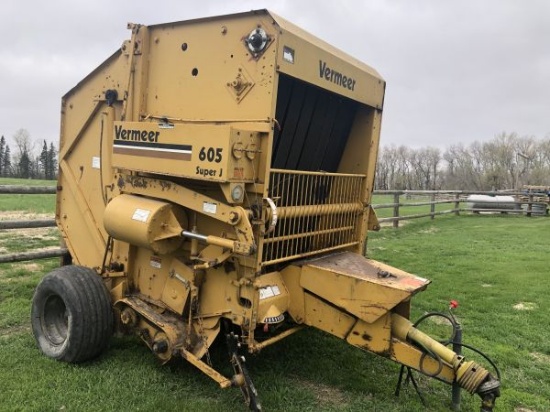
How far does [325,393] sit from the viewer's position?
3.79 metres

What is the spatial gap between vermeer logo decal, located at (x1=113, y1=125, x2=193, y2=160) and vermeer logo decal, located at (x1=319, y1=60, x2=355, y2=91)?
123 cm

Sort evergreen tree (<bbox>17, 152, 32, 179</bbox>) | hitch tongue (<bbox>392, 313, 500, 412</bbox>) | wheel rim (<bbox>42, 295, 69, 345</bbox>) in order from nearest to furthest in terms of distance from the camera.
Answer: hitch tongue (<bbox>392, 313, 500, 412</bbox>)
wheel rim (<bbox>42, 295, 69, 345</bbox>)
evergreen tree (<bbox>17, 152, 32, 179</bbox>)

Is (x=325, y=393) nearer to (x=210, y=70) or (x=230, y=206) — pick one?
(x=230, y=206)

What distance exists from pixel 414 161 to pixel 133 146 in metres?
79.2

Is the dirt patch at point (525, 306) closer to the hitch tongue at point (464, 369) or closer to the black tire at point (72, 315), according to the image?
the hitch tongue at point (464, 369)

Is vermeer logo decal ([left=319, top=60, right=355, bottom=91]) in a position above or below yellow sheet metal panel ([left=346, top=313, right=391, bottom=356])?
above

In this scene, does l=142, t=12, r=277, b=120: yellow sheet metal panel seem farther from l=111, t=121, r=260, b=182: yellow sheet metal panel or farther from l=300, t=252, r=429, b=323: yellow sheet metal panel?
l=300, t=252, r=429, b=323: yellow sheet metal panel

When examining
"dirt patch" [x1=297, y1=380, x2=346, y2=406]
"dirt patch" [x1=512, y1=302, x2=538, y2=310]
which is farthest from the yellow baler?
"dirt patch" [x1=512, y1=302, x2=538, y2=310]

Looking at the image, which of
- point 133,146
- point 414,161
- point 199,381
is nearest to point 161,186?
point 133,146

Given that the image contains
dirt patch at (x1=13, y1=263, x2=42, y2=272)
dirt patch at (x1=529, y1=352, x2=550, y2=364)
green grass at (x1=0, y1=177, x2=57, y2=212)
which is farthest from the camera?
green grass at (x1=0, y1=177, x2=57, y2=212)

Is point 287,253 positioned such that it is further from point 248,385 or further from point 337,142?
point 337,142

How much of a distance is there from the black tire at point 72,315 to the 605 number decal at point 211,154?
5.24 feet

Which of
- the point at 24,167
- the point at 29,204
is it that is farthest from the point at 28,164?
the point at 29,204

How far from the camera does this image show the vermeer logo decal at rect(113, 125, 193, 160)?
3.52 m
